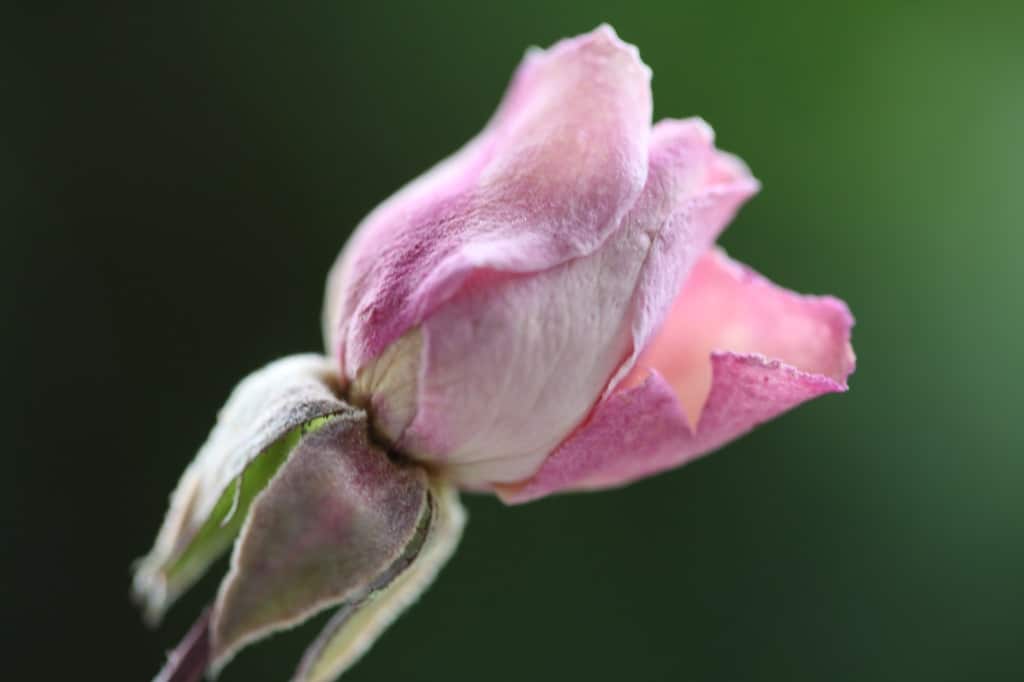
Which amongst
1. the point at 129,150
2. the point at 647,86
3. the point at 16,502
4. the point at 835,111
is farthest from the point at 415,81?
the point at 647,86

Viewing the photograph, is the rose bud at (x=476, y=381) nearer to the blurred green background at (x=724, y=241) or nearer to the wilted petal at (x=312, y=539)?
the wilted petal at (x=312, y=539)

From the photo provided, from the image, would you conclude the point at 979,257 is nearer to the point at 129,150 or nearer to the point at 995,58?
the point at 995,58

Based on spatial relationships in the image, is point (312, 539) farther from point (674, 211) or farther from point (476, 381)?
point (674, 211)

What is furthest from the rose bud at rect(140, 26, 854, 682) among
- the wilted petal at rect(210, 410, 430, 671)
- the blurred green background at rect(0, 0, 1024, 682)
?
the blurred green background at rect(0, 0, 1024, 682)

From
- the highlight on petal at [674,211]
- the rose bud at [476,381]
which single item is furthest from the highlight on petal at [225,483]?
the highlight on petal at [674,211]

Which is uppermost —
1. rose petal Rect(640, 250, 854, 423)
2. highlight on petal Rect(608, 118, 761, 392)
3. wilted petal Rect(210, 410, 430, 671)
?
highlight on petal Rect(608, 118, 761, 392)

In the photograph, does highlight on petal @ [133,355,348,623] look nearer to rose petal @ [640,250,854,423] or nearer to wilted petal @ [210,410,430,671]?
wilted petal @ [210,410,430,671]
